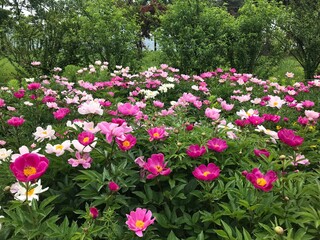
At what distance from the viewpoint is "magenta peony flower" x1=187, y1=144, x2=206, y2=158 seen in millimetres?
1600

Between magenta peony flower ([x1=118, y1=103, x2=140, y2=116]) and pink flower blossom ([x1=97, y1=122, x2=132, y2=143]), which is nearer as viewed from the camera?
pink flower blossom ([x1=97, y1=122, x2=132, y2=143])

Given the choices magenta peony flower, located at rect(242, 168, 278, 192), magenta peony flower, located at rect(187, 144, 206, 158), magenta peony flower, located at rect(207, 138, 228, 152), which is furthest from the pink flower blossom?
magenta peony flower, located at rect(242, 168, 278, 192)

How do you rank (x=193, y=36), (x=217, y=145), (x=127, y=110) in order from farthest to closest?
(x=193, y=36)
(x=127, y=110)
(x=217, y=145)

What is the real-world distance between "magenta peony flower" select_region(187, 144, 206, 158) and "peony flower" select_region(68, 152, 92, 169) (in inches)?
18.1

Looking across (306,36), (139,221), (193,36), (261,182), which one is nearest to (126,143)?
(139,221)

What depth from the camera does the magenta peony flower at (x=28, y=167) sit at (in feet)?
3.74

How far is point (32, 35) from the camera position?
7594 millimetres

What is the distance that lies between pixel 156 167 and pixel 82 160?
33 centimetres

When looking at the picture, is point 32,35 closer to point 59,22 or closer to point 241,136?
point 59,22

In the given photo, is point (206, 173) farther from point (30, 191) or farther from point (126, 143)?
point (30, 191)

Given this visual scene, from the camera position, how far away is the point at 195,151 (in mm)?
1612

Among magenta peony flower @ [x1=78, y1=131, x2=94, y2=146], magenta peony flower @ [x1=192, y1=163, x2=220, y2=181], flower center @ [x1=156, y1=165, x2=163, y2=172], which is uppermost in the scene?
magenta peony flower @ [x1=78, y1=131, x2=94, y2=146]

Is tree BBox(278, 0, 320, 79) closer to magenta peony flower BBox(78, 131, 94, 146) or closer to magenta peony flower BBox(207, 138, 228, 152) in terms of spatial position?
magenta peony flower BBox(207, 138, 228, 152)

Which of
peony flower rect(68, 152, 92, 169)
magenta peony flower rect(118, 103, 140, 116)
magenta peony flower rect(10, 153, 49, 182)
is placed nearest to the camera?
magenta peony flower rect(10, 153, 49, 182)
